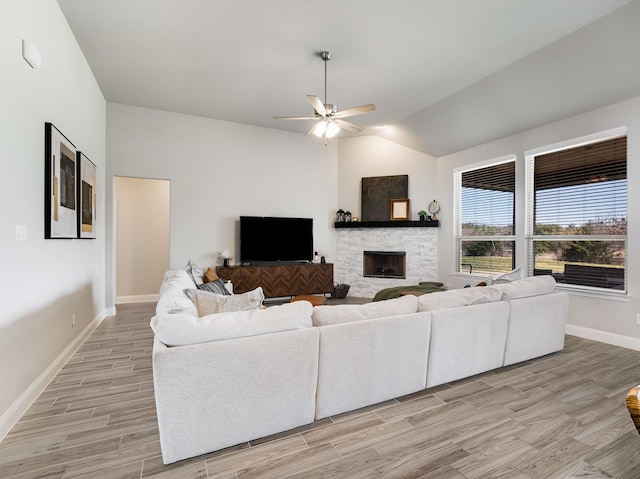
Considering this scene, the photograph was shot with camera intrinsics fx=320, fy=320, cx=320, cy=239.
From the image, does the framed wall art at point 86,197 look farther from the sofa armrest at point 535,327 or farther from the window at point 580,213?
the window at point 580,213

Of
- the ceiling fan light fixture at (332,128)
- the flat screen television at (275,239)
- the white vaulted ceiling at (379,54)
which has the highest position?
the white vaulted ceiling at (379,54)

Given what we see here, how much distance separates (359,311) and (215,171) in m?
4.59

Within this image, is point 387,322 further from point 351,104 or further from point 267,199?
point 267,199

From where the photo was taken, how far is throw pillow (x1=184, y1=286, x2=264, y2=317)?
2367 millimetres

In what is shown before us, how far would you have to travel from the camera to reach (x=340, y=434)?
6.51ft

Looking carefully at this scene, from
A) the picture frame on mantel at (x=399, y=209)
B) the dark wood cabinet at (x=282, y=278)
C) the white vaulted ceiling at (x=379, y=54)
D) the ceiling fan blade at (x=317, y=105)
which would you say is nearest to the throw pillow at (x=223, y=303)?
the ceiling fan blade at (x=317, y=105)

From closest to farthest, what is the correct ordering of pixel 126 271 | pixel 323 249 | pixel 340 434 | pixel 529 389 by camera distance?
1. pixel 340 434
2. pixel 529 389
3. pixel 126 271
4. pixel 323 249

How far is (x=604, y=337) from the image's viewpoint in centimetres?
382

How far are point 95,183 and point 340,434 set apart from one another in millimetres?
4374

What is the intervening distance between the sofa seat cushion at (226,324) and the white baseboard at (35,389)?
128cm

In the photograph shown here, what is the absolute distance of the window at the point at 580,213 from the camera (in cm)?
381

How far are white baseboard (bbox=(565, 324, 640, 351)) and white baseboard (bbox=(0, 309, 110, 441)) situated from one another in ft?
18.5

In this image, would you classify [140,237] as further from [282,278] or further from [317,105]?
[317,105]

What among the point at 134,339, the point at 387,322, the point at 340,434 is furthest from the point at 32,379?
the point at 387,322
